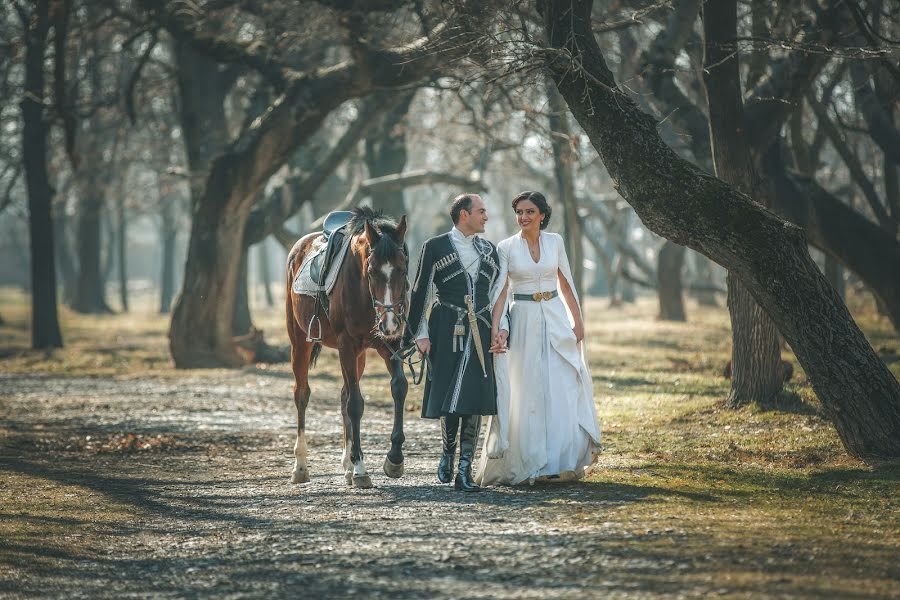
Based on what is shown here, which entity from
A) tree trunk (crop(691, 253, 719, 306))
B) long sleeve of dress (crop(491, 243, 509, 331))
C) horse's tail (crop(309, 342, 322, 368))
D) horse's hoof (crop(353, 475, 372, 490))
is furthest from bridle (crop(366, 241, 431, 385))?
tree trunk (crop(691, 253, 719, 306))

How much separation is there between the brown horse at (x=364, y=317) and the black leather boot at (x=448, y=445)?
346 millimetres

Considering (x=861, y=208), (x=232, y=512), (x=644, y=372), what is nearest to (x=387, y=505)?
(x=232, y=512)

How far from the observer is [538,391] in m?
8.72

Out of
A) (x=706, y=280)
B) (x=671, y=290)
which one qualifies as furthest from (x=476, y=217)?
(x=706, y=280)

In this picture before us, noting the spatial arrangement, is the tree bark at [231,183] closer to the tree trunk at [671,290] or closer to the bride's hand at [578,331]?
the bride's hand at [578,331]

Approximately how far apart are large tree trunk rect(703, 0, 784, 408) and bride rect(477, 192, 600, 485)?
143 inches

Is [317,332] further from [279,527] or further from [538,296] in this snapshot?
[279,527]

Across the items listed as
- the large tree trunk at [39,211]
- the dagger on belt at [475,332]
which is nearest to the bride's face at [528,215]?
the dagger on belt at [475,332]

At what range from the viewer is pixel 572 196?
70.3 ft

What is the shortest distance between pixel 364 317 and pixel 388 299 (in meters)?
0.93

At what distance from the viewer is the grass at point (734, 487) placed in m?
5.99

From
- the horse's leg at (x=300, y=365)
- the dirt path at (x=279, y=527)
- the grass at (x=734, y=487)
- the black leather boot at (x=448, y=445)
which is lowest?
the dirt path at (x=279, y=527)

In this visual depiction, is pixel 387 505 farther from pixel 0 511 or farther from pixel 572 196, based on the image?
pixel 572 196

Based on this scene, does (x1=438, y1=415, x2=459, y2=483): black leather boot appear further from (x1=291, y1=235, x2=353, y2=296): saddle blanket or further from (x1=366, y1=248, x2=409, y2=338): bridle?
(x1=291, y1=235, x2=353, y2=296): saddle blanket
